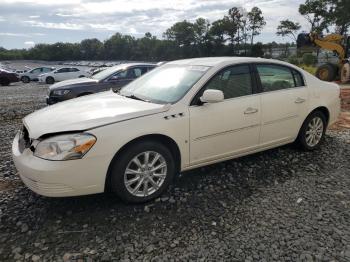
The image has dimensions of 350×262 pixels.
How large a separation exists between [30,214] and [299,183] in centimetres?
319

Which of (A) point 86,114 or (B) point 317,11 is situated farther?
(B) point 317,11

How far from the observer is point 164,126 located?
369cm

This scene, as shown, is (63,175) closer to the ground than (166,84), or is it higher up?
closer to the ground

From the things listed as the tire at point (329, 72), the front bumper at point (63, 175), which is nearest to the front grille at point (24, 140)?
the front bumper at point (63, 175)

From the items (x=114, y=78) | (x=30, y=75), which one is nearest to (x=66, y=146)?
(x=114, y=78)

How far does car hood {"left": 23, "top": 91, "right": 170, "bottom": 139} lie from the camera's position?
134 inches

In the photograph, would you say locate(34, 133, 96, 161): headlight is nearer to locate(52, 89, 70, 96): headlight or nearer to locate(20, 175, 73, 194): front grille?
locate(20, 175, 73, 194): front grille

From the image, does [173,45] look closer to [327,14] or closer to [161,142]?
[327,14]

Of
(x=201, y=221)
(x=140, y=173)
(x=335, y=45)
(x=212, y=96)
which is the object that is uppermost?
(x=335, y=45)

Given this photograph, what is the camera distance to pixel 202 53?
77.8 m

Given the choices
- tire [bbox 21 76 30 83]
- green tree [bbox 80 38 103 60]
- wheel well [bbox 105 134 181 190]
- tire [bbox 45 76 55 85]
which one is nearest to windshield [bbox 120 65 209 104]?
wheel well [bbox 105 134 181 190]

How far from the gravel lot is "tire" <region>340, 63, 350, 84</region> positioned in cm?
1365

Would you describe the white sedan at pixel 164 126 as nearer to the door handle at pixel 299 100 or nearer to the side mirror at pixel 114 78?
the door handle at pixel 299 100

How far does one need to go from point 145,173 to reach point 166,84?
1298 millimetres
